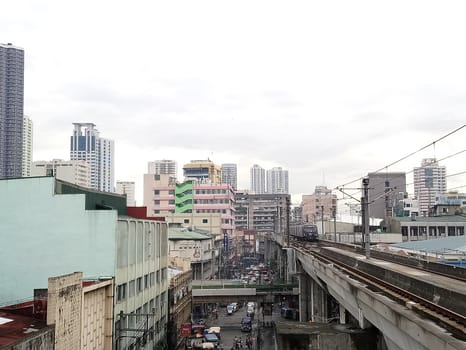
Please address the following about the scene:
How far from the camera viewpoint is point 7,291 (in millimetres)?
24781

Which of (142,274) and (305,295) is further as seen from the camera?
(305,295)

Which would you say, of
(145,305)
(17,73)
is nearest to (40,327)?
(145,305)

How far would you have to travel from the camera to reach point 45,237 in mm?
25016

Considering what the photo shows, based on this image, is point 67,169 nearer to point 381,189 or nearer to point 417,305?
point 381,189

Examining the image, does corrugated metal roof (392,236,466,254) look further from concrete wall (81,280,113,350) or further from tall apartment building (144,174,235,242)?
tall apartment building (144,174,235,242)

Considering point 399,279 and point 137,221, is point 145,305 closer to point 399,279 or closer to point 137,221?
point 137,221

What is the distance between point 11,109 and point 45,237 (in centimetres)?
13752

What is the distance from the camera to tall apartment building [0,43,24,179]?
14150 centimetres

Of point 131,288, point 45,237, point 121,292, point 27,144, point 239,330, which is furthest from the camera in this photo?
point 27,144

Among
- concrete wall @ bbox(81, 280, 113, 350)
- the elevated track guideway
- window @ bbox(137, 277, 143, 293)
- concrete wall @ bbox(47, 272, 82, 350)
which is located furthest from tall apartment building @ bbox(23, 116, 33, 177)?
the elevated track guideway

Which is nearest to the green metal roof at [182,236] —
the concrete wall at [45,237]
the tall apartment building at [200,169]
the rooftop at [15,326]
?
the concrete wall at [45,237]

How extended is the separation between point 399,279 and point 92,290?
13807 mm

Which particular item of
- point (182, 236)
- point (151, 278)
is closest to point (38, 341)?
point (151, 278)

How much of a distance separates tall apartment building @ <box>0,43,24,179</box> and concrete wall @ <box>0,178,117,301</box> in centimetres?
12231
